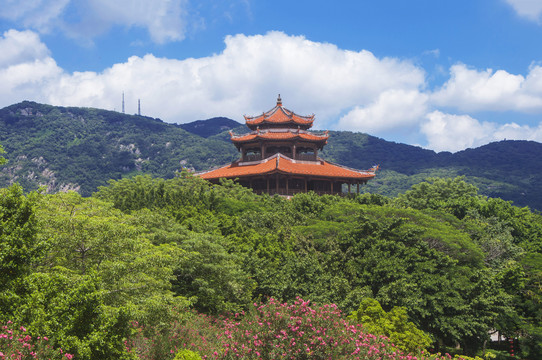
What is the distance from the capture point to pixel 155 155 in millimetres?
157750

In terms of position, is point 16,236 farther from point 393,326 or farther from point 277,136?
point 277,136

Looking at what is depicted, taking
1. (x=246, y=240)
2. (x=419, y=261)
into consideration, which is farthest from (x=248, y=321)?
(x=419, y=261)

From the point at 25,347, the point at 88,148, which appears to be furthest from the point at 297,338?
the point at 88,148

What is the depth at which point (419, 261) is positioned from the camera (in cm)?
2633

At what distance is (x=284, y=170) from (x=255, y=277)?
20.1 meters

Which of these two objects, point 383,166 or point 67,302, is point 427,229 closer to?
point 67,302

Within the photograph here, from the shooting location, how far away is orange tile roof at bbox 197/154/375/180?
43.6 m

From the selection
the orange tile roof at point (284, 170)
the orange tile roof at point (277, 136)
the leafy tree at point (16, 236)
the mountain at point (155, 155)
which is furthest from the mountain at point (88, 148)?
the leafy tree at point (16, 236)

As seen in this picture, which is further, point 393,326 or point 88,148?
point 88,148

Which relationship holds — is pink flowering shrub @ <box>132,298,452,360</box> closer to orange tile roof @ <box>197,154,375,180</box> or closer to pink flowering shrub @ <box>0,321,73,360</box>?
pink flowering shrub @ <box>0,321,73,360</box>

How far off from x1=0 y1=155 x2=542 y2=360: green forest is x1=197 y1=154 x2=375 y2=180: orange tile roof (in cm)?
441

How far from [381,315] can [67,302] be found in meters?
13.0

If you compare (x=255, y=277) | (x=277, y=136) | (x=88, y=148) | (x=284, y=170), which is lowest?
(x=255, y=277)

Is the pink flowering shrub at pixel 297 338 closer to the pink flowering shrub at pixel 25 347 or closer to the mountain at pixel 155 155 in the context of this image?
the pink flowering shrub at pixel 25 347
